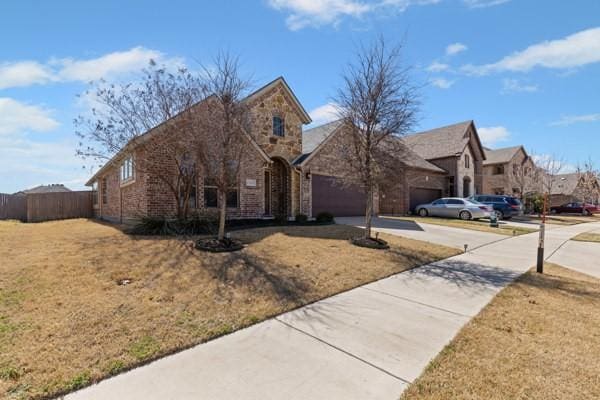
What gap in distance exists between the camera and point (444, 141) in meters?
31.6

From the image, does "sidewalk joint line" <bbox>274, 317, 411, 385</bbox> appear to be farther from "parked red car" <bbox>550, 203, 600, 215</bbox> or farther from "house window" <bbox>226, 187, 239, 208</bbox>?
"parked red car" <bbox>550, 203, 600, 215</bbox>

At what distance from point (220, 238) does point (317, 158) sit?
9972 millimetres

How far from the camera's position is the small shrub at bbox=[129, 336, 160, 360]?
10.6 ft

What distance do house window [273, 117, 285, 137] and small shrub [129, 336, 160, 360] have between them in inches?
531

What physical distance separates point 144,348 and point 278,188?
13577mm

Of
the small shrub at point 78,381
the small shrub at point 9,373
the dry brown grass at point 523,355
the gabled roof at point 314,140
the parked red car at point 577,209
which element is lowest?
the dry brown grass at point 523,355

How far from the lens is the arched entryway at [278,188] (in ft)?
53.7

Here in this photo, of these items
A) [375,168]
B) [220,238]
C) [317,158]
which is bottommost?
[220,238]

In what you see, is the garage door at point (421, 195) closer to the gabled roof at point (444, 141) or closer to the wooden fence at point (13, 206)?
the gabled roof at point (444, 141)

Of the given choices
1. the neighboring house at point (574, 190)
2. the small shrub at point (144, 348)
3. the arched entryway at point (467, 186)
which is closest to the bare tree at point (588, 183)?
the neighboring house at point (574, 190)

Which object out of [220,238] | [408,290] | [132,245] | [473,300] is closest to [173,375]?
[408,290]

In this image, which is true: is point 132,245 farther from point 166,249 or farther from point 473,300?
point 473,300

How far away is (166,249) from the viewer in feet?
25.3

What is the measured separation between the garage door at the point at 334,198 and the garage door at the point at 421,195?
7.42 metres
